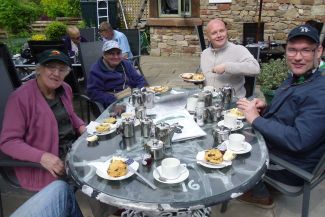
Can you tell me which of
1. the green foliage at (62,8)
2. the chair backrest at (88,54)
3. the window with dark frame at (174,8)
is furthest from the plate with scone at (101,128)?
the green foliage at (62,8)

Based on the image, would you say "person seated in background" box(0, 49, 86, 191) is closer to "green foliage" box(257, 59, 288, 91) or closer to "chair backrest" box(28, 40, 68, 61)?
"chair backrest" box(28, 40, 68, 61)

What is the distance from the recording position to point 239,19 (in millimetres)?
7930

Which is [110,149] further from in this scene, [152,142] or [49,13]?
[49,13]

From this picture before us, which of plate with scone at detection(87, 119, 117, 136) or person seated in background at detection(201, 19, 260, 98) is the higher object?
person seated in background at detection(201, 19, 260, 98)

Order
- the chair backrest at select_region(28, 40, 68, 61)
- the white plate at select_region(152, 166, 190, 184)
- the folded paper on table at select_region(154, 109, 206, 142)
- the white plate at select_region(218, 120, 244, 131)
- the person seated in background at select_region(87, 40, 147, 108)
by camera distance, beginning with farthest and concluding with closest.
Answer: the chair backrest at select_region(28, 40, 68, 61) → the person seated in background at select_region(87, 40, 147, 108) → the white plate at select_region(218, 120, 244, 131) → the folded paper on table at select_region(154, 109, 206, 142) → the white plate at select_region(152, 166, 190, 184)

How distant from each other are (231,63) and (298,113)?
46.3 inches

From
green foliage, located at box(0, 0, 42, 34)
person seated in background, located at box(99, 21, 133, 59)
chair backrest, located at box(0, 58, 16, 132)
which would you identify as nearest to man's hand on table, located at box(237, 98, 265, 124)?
chair backrest, located at box(0, 58, 16, 132)

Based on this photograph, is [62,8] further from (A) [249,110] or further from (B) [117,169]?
(B) [117,169]

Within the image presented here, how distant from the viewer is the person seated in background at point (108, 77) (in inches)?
121

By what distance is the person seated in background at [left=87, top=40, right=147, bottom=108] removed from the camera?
3.08 meters

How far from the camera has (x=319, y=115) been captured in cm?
172

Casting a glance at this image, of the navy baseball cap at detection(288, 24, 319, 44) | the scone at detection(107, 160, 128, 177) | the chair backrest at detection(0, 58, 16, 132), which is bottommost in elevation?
the scone at detection(107, 160, 128, 177)

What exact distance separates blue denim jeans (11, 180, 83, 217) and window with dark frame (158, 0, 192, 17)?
7.67 m

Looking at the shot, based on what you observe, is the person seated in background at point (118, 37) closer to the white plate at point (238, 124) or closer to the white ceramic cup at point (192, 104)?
the white ceramic cup at point (192, 104)
